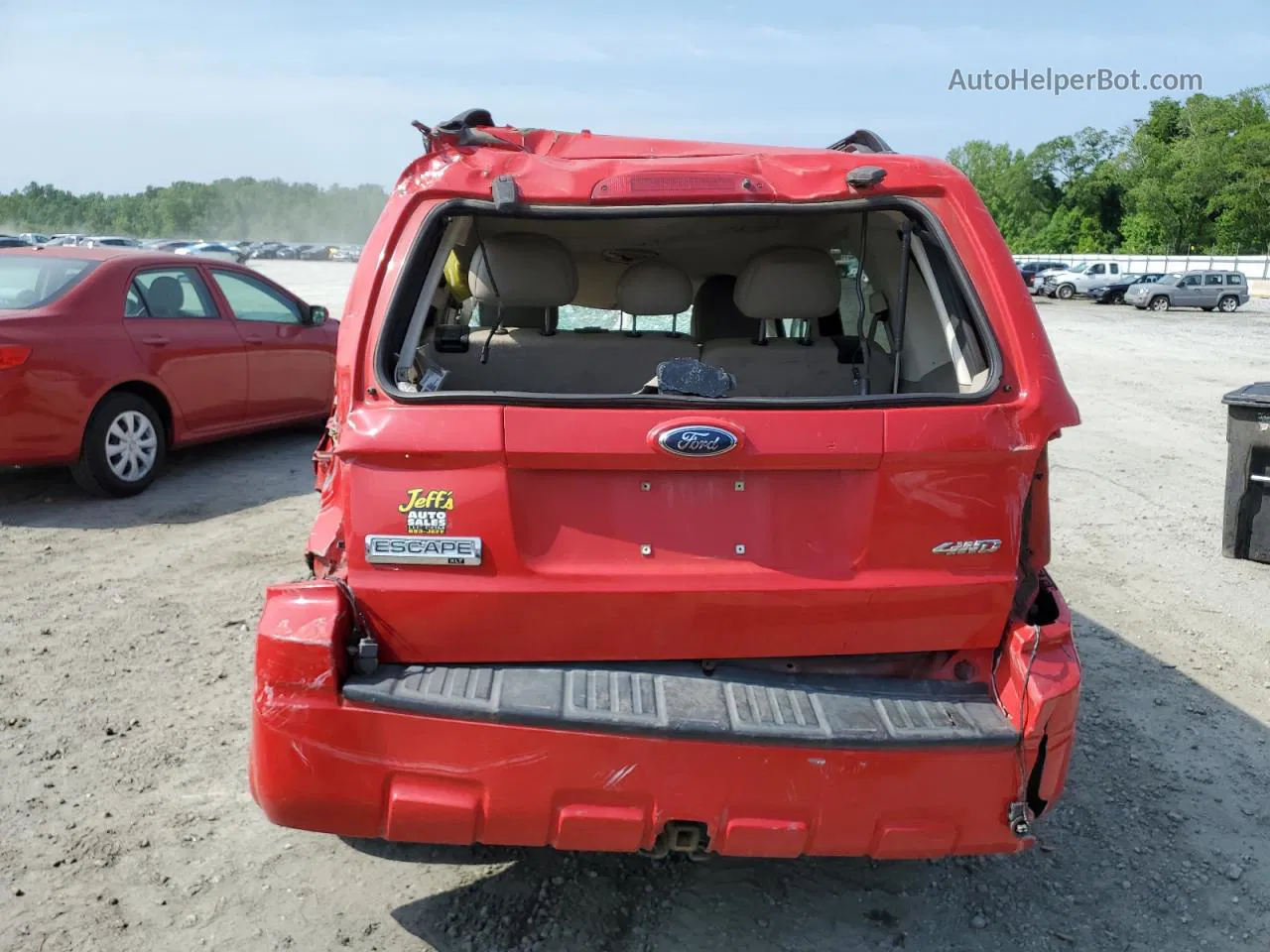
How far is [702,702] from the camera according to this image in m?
2.50

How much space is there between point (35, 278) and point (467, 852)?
5.55 metres

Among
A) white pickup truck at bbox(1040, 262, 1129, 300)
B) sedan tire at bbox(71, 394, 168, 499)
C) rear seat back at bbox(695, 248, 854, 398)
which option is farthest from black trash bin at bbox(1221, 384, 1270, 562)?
white pickup truck at bbox(1040, 262, 1129, 300)

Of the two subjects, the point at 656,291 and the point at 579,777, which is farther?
the point at 656,291

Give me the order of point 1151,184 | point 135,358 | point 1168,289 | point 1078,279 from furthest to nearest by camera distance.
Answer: point 1151,184, point 1078,279, point 1168,289, point 135,358

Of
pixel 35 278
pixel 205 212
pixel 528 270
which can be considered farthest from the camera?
pixel 205 212

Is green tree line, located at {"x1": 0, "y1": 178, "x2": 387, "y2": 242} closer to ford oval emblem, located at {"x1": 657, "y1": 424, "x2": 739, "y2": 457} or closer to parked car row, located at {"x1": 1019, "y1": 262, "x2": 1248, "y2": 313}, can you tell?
parked car row, located at {"x1": 1019, "y1": 262, "x2": 1248, "y2": 313}

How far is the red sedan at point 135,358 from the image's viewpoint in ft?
20.7

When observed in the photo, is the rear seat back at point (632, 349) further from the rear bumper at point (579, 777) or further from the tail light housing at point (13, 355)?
the tail light housing at point (13, 355)

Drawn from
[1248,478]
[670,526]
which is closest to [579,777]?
[670,526]

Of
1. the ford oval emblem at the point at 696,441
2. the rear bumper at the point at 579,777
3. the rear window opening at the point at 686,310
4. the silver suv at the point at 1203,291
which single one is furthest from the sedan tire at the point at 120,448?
the silver suv at the point at 1203,291

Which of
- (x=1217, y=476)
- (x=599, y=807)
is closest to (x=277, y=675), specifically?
(x=599, y=807)

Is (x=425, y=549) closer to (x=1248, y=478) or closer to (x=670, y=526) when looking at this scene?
(x=670, y=526)

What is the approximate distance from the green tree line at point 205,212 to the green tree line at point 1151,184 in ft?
218

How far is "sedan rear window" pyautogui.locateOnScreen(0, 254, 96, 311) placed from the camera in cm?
653
